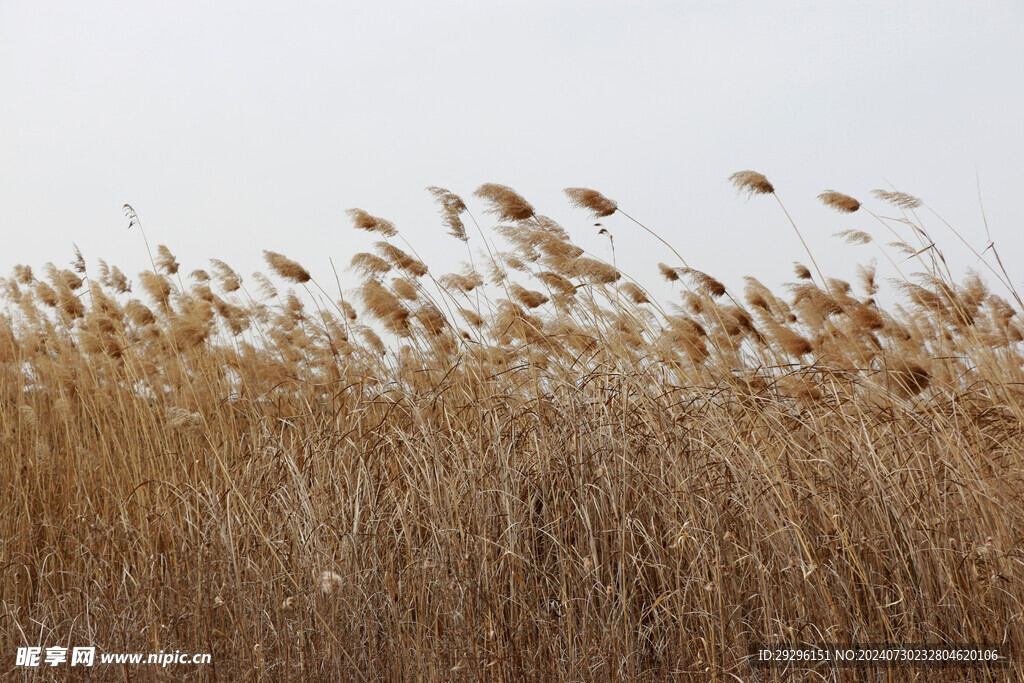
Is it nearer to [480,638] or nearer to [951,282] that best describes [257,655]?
[480,638]

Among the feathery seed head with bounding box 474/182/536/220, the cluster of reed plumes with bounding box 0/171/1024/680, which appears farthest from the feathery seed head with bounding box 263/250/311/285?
the feathery seed head with bounding box 474/182/536/220

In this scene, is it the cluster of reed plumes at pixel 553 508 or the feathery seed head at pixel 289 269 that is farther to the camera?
the feathery seed head at pixel 289 269

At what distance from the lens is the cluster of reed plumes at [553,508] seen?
258 centimetres

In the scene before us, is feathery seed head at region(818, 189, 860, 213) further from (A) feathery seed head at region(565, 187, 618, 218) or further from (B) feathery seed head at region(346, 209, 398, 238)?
(B) feathery seed head at region(346, 209, 398, 238)

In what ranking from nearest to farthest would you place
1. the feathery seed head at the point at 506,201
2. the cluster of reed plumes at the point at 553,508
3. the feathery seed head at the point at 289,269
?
the cluster of reed plumes at the point at 553,508, the feathery seed head at the point at 506,201, the feathery seed head at the point at 289,269

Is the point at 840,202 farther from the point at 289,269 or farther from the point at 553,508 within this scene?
the point at 289,269

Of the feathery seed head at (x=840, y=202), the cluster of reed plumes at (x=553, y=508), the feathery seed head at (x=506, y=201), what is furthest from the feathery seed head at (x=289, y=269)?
the feathery seed head at (x=840, y=202)

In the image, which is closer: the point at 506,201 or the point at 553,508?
the point at 553,508

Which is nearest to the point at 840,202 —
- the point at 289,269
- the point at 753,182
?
the point at 753,182

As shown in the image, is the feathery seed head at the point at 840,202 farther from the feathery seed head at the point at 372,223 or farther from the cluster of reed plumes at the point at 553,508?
the feathery seed head at the point at 372,223

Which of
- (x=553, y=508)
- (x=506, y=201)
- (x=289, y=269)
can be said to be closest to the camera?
(x=553, y=508)

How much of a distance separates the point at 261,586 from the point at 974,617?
228 cm

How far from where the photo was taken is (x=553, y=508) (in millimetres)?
2938

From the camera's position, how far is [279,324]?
5750mm
